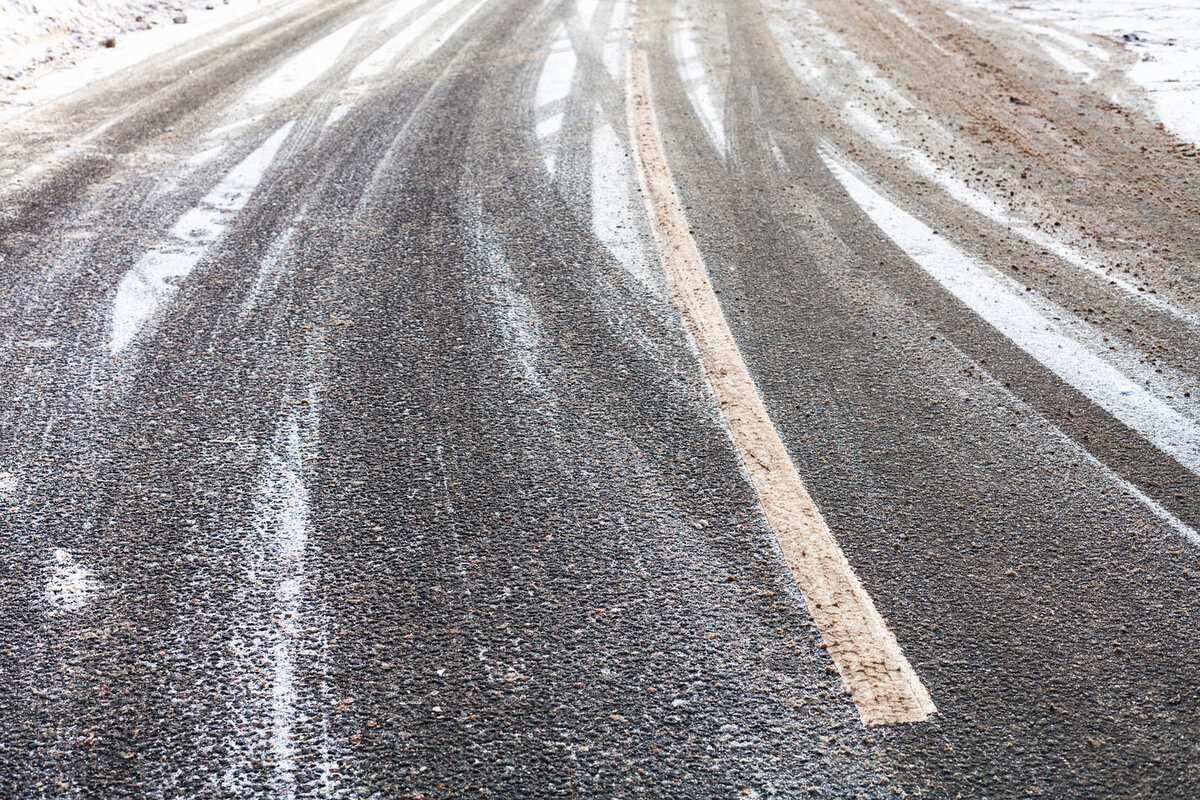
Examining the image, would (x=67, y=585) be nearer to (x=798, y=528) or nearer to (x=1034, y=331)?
(x=798, y=528)

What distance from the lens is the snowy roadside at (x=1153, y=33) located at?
6258mm

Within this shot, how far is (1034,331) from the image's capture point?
11.3 ft

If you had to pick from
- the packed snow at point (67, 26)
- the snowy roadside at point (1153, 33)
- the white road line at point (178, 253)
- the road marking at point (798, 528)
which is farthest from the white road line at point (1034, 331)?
the packed snow at point (67, 26)

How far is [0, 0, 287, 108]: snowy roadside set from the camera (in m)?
7.32

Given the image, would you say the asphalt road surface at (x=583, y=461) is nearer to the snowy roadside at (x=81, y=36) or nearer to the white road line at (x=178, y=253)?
the white road line at (x=178, y=253)

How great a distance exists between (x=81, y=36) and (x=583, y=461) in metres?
8.98

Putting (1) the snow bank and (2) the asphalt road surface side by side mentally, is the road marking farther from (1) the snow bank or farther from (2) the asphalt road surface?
(1) the snow bank

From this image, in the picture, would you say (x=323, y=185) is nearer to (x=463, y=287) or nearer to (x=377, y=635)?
(x=463, y=287)

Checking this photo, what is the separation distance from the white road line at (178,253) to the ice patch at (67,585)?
1248 millimetres

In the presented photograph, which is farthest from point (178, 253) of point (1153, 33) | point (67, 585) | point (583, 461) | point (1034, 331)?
point (1153, 33)

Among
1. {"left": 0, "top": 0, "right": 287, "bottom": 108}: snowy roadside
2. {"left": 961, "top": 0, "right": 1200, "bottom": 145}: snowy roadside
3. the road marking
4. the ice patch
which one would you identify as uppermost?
{"left": 0, "top": 0, "right": 287, "bottom": 108}: snowy roadside

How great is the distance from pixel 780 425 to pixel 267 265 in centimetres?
256

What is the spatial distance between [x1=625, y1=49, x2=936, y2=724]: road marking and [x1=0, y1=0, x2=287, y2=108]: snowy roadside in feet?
19.7

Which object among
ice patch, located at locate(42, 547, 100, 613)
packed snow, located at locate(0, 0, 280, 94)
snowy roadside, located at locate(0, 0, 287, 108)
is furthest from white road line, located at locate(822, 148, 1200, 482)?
packed snow, located at locate(0, 0, 280, 94)
